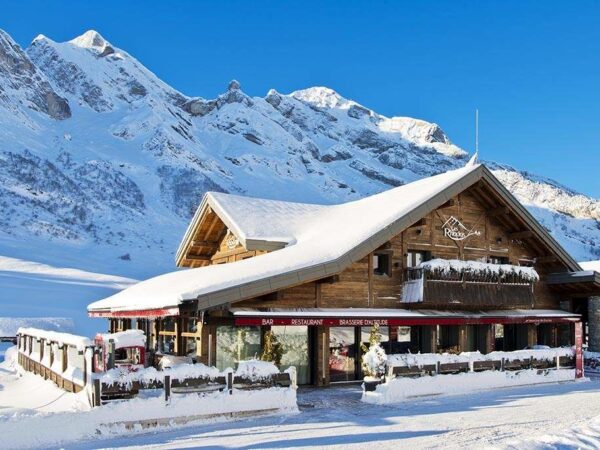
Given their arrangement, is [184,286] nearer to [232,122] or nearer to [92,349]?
[92,349]

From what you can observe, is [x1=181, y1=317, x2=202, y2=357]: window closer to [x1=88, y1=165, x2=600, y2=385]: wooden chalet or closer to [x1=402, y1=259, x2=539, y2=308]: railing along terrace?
[x1=88, y1=165, x2=600, y2=385]: wooden chalet

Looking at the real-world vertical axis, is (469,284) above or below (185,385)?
above

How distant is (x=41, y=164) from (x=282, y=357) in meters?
92.4

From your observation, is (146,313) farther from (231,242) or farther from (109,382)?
(231,242)

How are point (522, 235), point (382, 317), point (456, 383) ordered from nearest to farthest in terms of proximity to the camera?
point (456, 383) < point (382, 317) < point (522, 235)

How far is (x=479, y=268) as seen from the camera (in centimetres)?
2202

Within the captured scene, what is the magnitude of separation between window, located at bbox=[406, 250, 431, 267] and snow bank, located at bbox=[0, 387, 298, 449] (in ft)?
28.4

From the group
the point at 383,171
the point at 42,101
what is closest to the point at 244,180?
the point at 42,101

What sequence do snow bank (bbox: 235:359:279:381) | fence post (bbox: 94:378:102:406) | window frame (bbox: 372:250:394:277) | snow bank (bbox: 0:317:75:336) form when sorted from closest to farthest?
fence post (bbox: 94:378:102:406)
snow bank (bbox: 235:359:279:381)
window frame (bbox: 372:250:394:277)
snow bank (bbox: 0:317:75:336)

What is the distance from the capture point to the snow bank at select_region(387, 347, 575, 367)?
1738 centimetres

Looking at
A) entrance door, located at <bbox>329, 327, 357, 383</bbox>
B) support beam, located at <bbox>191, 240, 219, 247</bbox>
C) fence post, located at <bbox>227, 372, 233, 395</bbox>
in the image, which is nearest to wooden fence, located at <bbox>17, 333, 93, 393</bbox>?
fence post, located at <bbox>227, 372, 233, 395</bbox>

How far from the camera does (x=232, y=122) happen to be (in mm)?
179875

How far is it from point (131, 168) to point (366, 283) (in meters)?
100

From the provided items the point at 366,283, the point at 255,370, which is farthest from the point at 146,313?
the point at 366,283
